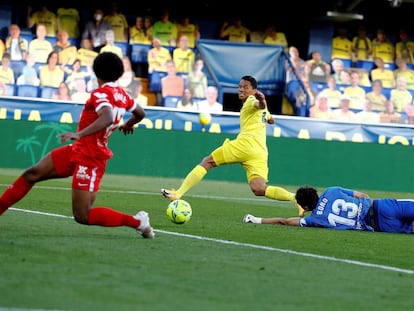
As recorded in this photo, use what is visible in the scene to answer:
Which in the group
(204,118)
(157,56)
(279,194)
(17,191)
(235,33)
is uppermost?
(235,33)

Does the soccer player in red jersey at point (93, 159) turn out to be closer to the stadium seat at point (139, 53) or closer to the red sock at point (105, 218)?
the red sock at point (105, 218)

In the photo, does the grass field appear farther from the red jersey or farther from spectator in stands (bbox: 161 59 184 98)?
spectator in stands (bbox: 161 59 184 98)

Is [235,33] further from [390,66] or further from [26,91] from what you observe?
[26,91]

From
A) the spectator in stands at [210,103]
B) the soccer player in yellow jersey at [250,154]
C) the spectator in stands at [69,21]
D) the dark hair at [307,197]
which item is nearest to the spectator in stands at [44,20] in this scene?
the spectator in stands at [69,21]

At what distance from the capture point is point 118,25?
30109mm

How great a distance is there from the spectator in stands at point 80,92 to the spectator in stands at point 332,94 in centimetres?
717

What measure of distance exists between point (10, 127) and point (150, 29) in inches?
300

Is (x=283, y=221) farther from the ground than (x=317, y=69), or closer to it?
closer to it

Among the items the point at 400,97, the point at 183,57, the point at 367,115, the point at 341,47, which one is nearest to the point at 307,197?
the point at 183,57

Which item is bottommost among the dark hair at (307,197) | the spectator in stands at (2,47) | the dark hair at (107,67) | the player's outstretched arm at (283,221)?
the player's outstretched arm at (283,221)

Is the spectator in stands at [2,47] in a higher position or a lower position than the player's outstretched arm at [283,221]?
higher

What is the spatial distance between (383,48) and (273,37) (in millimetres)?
3699

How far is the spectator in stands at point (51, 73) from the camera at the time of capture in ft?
90.3

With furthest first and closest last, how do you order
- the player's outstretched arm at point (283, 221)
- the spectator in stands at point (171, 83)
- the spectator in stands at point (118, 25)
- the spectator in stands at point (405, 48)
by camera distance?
the spectator in stands at point (405, 48) → the spectator in stands at point (118, 25) → the spectator in stands at point (171, 83) → the player's outstretched arm at point (283, 221)
